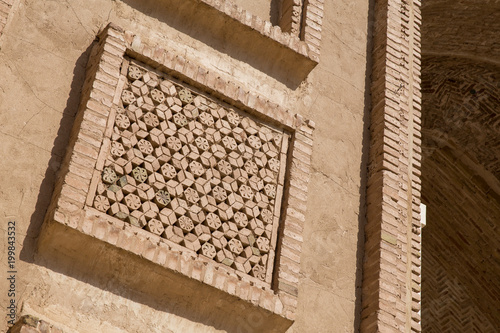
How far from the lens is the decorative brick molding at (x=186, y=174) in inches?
145

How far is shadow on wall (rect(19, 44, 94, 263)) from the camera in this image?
356 cm

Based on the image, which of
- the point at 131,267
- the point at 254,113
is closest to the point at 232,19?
the point at 254,113

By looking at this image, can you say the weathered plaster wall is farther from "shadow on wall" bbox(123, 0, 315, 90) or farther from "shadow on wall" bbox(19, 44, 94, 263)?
"shadow on wall" bbox(19, 44, 94, 263)

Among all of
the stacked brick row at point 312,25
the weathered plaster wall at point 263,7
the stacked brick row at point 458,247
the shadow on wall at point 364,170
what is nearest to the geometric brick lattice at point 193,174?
the shadow on wall at point 364,170

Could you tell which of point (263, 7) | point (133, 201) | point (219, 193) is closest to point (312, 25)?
point (263, 7)

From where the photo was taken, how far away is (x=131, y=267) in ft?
12.1

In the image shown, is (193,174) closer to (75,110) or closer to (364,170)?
(75,110)

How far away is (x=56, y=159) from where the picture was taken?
3768mm

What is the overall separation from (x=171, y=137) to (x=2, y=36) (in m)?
0.92

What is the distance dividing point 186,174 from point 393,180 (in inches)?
51.2

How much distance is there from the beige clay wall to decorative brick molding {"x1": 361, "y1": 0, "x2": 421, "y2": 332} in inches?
3.4

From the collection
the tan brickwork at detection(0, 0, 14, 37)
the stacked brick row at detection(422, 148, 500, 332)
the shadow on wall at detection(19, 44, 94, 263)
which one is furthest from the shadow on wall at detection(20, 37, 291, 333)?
the stacked brick row at detection(422, 148, 500, 332)

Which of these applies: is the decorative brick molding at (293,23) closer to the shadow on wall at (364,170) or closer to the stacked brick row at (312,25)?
the stacked brick row at (312,25)

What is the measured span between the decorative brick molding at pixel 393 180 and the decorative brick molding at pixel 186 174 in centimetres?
47
